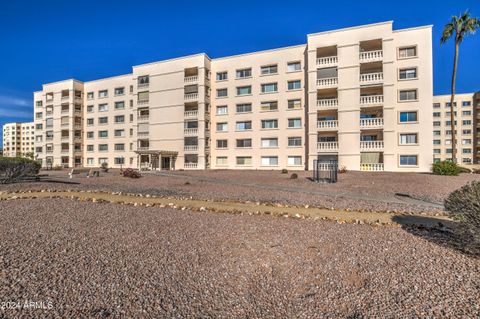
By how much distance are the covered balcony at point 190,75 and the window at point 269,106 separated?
1235 centimetres

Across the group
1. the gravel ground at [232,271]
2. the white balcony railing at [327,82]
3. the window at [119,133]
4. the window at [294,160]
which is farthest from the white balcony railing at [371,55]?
the window at [119,133]

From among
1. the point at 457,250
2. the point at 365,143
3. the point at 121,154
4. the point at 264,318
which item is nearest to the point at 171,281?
the point at 264,318

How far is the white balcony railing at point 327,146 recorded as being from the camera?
31925 millimetres

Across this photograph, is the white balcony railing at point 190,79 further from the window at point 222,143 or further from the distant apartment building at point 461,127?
the distant apartment building at point 461,127

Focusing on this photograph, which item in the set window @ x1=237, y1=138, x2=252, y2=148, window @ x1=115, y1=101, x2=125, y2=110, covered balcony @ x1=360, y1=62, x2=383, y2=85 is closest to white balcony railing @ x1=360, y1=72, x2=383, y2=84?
covered balcony @ x1=360, y1=62, x2=383, y2=85

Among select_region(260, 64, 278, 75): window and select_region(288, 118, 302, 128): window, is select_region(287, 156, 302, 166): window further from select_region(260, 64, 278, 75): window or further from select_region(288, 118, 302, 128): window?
select_region(260, 64, 278, 75): window

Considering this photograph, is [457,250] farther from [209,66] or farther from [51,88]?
[51,88]

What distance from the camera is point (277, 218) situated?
26.1ft

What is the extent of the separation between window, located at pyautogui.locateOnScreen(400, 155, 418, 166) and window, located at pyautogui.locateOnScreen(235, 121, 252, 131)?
2166 centimetres

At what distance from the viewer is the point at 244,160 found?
38156 millimetres

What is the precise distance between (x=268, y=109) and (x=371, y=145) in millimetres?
15764

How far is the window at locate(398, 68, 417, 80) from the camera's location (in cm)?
2969

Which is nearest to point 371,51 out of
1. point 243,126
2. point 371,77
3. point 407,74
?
point 371,77

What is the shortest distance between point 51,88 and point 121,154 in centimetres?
2469
